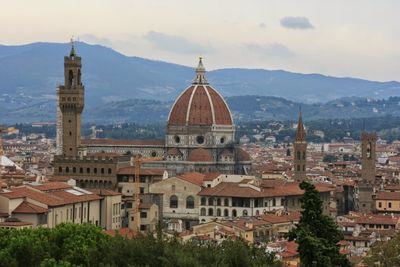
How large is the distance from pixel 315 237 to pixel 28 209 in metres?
29.8

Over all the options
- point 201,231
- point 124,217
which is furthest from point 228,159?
point 201,231

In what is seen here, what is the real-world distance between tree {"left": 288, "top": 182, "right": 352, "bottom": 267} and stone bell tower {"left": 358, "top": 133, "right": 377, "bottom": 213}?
174 ft

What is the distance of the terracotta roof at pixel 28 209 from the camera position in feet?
205

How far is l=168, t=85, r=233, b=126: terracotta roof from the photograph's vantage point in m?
101

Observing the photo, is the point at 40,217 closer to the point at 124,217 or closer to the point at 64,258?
the point at 124,217

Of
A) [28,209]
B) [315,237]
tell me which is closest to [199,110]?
[28,209]

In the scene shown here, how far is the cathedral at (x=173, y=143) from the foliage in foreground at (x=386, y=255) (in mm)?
48285

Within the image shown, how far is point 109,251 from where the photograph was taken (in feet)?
126

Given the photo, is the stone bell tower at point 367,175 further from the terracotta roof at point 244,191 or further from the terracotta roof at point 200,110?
the terracotta roof at point 200,110

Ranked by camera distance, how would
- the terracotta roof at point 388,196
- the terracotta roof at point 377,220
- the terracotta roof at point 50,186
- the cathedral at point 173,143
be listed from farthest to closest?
the cathedral at point 173,143, the terracotta roof at point 388,196, the terracotta roof at point 377,220, the terracotta roof at point 50,186

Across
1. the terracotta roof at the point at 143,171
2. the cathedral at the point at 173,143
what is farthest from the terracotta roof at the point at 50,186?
the cathedral at the point at 173,143

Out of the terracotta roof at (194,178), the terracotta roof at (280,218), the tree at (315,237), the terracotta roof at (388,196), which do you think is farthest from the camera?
the terracotta roof at (388,196)

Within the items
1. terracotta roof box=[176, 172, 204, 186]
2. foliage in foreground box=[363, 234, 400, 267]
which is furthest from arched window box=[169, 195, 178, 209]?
foliage in foreground box=[363, 234, 400, 267]

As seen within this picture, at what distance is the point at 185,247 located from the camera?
123 ft
